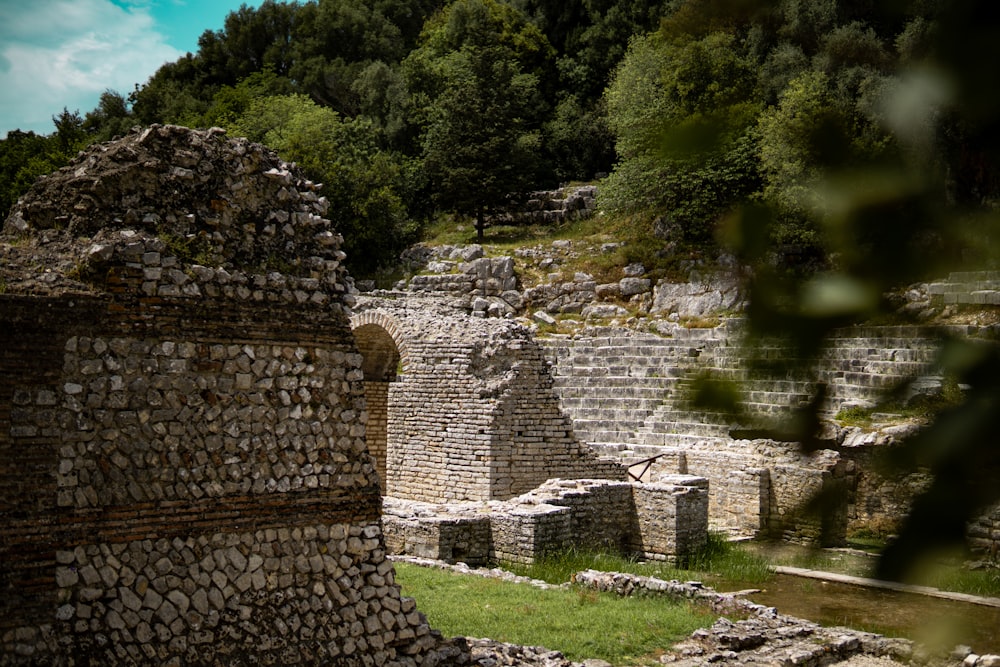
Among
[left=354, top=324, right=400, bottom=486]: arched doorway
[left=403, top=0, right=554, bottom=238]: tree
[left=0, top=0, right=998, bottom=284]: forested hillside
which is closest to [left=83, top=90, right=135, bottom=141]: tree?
Answer: [left=0, top=0, right=998, bottom=284]: forested hillside

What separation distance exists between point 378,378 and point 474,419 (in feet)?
14.9

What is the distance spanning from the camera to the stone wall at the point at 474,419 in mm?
14125

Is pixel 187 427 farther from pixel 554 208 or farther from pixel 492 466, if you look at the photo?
pixel 554 208

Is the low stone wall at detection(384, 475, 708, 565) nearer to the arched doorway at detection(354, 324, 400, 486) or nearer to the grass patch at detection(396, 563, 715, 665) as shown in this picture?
the grass patch at detection(396, 563, 715, 665)

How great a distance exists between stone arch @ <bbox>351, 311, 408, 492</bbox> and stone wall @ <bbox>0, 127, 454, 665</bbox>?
8.12 meters

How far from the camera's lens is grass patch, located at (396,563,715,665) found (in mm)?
8102

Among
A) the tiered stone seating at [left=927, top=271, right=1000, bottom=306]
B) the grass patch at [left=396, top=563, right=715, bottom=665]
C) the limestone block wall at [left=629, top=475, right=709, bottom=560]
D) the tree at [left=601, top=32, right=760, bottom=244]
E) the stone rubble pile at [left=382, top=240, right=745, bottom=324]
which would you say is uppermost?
the stone rubble pile at [left=382, top=240, right=745, bottom=324]

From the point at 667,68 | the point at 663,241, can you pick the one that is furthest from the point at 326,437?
the point at 663,241

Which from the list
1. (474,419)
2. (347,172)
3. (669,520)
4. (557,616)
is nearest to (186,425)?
(557,616)

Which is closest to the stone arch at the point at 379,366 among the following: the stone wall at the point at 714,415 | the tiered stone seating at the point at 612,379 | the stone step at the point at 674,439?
the stone wall at the point at 714,415

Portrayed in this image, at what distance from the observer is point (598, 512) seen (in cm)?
1273

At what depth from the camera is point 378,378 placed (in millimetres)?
18328

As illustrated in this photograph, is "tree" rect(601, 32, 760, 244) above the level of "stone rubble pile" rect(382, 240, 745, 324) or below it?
below

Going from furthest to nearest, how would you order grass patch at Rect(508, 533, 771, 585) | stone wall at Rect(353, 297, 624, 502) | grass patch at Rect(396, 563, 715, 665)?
stone wall at Rect(353, 297, 624, 502) < grass patch at Rect(508, 533, 771, 585) < grass patch at Rect(396, 563, 715, 665)
